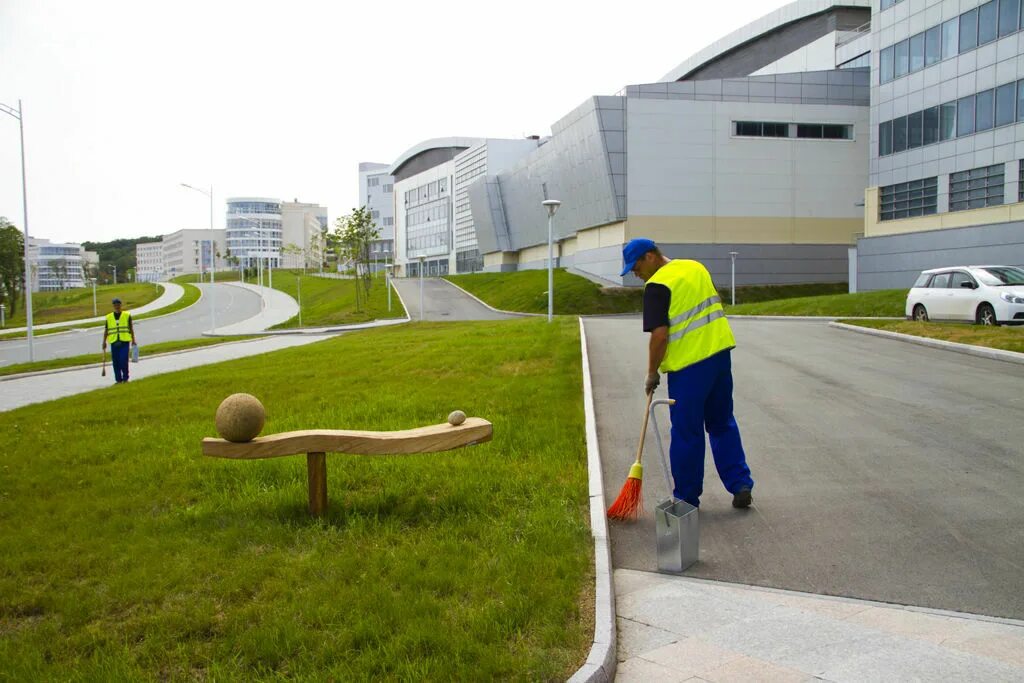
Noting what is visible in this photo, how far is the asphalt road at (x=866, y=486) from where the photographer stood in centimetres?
451

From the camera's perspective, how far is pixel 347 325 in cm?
4362

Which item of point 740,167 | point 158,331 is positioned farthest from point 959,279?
point 158,331

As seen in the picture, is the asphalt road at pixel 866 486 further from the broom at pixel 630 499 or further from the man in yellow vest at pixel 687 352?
the man in yellow vest at pixel 687 352

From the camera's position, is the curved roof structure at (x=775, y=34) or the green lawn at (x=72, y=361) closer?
the green lawn at (x=72, y=361)

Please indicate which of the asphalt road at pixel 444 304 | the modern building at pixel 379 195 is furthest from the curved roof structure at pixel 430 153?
the asphalt road at pixel 444 304

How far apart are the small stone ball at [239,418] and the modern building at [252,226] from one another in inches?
6734

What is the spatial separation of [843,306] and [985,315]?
11.6 meters

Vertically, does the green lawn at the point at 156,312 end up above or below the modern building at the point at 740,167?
below

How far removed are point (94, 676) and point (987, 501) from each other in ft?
18.4

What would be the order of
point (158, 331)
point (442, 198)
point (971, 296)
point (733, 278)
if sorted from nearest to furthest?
1. point (971, 296)
2. point (733, 278)
3. point (158, 331)
4. point (442, 198)

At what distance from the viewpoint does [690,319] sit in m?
5.35

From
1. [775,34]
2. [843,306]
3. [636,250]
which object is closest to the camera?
[636,250]

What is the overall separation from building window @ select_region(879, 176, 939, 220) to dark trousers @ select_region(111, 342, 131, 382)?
33.6m

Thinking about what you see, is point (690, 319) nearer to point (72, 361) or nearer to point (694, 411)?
point (694, 411)
